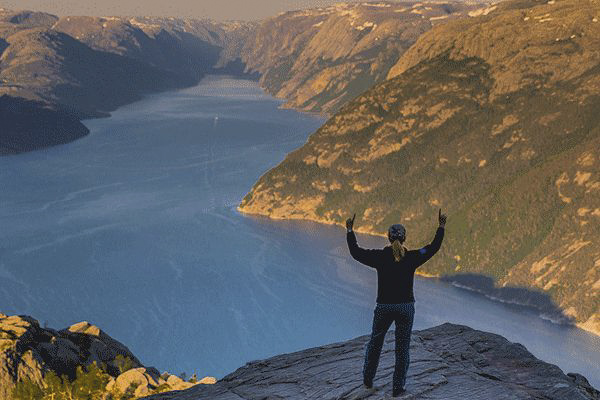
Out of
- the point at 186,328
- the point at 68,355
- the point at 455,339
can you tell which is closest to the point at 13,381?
the point at 68,355

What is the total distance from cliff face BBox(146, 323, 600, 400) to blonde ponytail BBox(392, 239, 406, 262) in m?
5.00

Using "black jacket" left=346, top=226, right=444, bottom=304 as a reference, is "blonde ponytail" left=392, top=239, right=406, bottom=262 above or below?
above

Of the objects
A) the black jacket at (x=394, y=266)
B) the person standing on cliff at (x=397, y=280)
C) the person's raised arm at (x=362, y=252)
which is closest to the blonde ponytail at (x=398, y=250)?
the person standing on cliff at (x=397, y=280)

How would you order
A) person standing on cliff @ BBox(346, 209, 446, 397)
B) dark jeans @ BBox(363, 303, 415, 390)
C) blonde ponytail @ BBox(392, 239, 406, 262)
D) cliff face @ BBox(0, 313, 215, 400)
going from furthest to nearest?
1. cliff face @ BBox(0, 313, 215, 400)
2. dark jeans @ BBox(363, 303, 415, 390)
3. person standing on cliff @ BBox(346, 209, 446, 397)
4. blonde ponytail @ BBox(392, 239, 406, 262)

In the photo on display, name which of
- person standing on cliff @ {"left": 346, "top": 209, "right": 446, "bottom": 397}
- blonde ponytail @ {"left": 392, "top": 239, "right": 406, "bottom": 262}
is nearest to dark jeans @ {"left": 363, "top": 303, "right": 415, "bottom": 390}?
person standing on cliff @ {"left": 346, "top": 209, "right": 446, "bottom": 397}

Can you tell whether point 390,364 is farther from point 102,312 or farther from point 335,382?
point 102,312

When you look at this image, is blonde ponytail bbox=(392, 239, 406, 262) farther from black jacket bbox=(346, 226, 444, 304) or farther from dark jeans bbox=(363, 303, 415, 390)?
dark jeans bbox=(363, 303, 415, 390)

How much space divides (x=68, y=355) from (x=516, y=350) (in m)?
34.7

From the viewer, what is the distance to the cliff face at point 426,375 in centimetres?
2358

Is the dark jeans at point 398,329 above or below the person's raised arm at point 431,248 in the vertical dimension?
below

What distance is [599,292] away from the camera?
199m

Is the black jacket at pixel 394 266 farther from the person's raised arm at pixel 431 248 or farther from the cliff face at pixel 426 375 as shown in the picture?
the cliff face at pixel 426 375

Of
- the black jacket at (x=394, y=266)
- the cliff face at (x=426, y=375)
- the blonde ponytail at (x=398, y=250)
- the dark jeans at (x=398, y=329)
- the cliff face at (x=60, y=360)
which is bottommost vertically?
the cliff face at (x=60, y=360)

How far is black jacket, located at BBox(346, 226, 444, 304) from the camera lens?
71.1 ft
